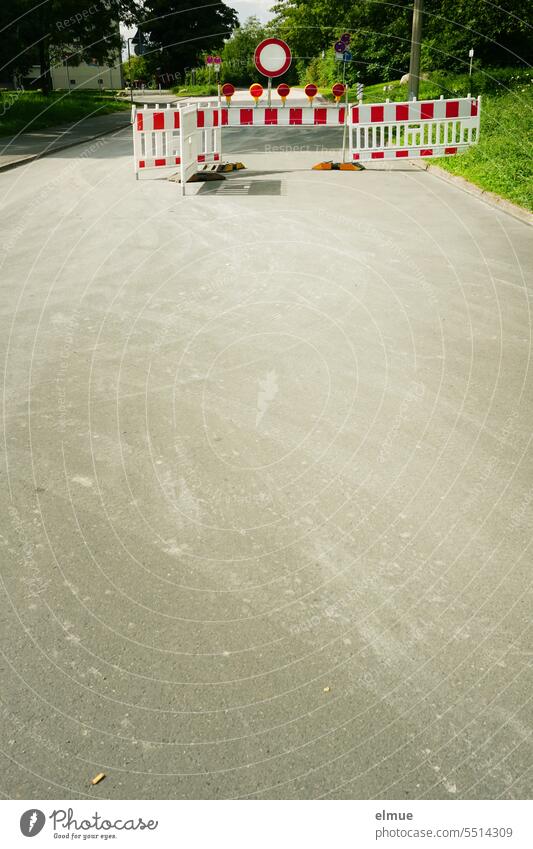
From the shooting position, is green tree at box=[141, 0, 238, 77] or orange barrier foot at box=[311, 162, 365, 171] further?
green tree at box=[141, 0, 238, 77]

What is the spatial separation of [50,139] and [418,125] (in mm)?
13432

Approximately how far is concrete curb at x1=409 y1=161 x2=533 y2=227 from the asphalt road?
324 centimetres

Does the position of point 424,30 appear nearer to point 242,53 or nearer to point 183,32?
point 183,32

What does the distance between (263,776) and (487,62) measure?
4335 centimetres

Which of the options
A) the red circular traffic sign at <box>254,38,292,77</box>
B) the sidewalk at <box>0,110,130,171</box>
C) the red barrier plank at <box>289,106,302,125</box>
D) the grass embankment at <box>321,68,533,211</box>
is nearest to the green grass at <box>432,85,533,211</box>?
the grass embankment at <box>321,68,533,211</box>

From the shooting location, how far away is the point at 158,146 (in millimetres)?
17812

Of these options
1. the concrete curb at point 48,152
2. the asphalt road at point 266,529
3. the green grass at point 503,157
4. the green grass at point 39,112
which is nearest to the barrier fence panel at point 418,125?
the green grass at point 503,157

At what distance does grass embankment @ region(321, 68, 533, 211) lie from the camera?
15227mm

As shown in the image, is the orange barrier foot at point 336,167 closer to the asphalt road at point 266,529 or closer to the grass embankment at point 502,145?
the grass embankment at point 502,145

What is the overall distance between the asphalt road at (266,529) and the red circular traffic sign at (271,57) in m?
12.1

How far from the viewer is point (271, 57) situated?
20781mm

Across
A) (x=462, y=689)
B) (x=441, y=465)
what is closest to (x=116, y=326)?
(x=441, y=465)

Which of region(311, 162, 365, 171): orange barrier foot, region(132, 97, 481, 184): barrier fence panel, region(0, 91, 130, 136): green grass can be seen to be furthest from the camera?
region(0, 91, 130, 136): green grass
